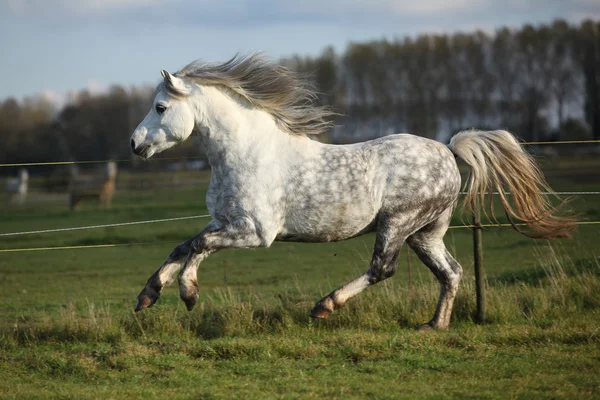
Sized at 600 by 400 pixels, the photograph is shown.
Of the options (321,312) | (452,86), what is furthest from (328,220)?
(452,86)

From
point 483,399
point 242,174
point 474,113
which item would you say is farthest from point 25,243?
point 474,113

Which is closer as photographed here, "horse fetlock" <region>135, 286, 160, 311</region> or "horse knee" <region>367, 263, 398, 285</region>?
"horse fetlock" <region>135, 286, 160, 311</region>

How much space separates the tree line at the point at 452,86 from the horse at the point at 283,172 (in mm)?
54902

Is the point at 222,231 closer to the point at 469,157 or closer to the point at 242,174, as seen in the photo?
the point at 242,174

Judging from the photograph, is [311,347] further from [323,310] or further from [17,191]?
[17,191]

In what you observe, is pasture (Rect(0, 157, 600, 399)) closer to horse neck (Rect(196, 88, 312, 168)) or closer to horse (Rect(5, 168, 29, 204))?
horse neck (Rect(196, 88, 312, 168))

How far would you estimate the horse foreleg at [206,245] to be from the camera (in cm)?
596

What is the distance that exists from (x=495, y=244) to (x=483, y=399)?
11707mm

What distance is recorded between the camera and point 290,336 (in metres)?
6.79

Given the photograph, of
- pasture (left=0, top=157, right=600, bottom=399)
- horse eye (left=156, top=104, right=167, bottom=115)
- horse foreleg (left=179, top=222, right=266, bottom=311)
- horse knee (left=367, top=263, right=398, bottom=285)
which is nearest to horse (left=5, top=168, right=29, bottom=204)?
pasture (left=0, top=157, right=600, bottom=399)

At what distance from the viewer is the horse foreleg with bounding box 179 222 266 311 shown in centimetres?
596

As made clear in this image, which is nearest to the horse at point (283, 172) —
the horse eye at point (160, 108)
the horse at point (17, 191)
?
the horse eye at point (160, 108)

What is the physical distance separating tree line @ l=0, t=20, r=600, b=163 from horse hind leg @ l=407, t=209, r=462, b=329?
54.7m

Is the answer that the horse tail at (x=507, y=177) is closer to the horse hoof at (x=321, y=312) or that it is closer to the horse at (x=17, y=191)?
the horse hoof at (x=321, y=312)
